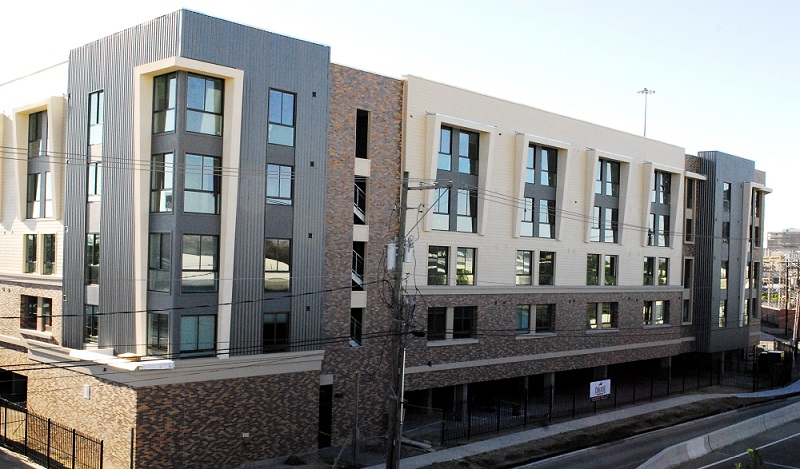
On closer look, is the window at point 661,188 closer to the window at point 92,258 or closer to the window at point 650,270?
the window at point 650,270

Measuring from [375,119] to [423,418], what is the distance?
14.0 m

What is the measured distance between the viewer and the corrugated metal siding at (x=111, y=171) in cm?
2609

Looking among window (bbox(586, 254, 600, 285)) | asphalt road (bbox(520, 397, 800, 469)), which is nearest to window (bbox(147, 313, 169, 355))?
asphalt road (bbox(520, 397, 800, 469))

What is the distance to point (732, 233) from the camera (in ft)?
172

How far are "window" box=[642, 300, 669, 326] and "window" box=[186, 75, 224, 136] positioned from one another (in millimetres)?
30984

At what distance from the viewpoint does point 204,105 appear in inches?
1008

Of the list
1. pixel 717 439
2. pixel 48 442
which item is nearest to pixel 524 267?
pixel 717 439

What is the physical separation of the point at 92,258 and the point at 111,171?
3514 millimetres

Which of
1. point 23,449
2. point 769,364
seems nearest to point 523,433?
point 23,449

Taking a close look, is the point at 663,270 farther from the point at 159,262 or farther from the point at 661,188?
the point at 159,262

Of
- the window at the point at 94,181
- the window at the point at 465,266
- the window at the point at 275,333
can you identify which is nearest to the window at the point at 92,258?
the window at the point at 94,181

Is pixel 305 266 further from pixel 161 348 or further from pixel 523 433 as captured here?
pixel 523 433

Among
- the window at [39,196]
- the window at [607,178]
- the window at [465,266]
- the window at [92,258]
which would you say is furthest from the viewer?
the window at [607,178]

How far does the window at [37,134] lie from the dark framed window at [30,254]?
11.5 ft
